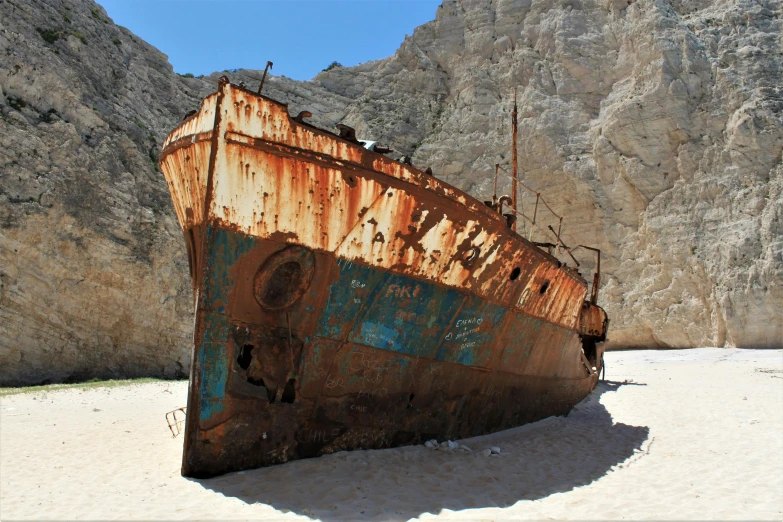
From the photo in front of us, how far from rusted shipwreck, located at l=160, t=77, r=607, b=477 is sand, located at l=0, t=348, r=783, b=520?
371 mm

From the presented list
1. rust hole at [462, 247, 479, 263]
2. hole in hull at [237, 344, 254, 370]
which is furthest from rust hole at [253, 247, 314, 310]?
rust hole at [462, 247, 479, 263]

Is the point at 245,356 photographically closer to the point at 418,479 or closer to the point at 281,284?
the point at 281,284

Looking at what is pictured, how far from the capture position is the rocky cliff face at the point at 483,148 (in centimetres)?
1408

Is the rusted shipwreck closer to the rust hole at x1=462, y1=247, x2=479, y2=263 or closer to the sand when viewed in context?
the rust hole at x1=462, y1=247, x2=479, y2=263

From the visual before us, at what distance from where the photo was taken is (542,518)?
12.8 ft

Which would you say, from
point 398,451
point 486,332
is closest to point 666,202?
point 486,332

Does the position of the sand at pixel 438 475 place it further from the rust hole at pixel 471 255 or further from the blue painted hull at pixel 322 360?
the rust hole at pixel 471 255

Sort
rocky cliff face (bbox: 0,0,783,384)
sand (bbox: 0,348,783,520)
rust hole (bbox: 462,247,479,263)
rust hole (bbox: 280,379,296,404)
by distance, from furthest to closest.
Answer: rocky cliff face (bbox: 0,0,783,384), rust hole (bbox: 462,247,479,263), rust hole (bbox: 280,379,296,404), sand (bbox: 0,348,783,520)

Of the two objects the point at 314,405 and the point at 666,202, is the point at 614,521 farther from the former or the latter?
the point at 666,202

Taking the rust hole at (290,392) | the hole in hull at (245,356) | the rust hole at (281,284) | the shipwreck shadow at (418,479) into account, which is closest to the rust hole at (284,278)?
the rust hole at (281,284)

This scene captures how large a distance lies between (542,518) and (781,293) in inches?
757

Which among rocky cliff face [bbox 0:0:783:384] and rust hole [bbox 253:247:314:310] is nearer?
rust hole [bbox 253:247:314:310]

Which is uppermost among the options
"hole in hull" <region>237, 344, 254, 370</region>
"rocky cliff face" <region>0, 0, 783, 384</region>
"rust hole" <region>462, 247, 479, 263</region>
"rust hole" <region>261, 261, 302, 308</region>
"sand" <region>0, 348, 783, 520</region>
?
"rocky cliff face" <region>0, 0, 783, 384</region>

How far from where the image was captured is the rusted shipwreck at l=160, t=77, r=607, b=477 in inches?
171
